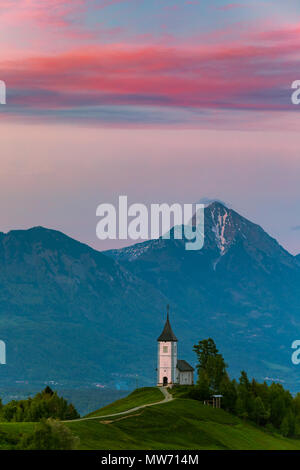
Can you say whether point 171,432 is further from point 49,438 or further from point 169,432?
point 49,438

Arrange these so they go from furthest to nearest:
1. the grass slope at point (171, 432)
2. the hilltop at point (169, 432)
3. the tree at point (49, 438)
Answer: the hilltop at point (169, 432), the grass slope at point (171, 432), the tree at point (49, 438)

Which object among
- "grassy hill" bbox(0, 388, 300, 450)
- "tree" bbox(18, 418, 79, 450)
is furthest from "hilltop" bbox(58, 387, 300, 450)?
"tree" bbox(18, 418, 79, 450)

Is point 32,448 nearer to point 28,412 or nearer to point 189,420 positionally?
point 189,420

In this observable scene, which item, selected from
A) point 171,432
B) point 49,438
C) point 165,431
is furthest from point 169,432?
point 49,438

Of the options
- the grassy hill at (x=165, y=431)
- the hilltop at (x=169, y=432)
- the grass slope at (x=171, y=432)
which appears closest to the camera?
the grassy hill at (x=165, y=431)

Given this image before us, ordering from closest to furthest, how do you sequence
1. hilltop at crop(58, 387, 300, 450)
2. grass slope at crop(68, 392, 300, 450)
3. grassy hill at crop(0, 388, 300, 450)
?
grassy hill at crop(0, 388, 300, 450) → grass slope at crop(68, 392, 300, 450) → hilltop at crop(58, 387, 300, 450)

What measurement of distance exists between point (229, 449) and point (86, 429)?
28.5 meters

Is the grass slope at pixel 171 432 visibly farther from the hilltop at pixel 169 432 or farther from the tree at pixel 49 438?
the tree at pixel 49 438

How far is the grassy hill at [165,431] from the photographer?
144 metres

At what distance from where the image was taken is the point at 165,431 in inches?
6624

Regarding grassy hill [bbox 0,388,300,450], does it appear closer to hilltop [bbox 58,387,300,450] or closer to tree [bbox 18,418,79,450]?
hilltop [bbox 58,387,300,450]

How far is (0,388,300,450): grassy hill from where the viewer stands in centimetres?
14375

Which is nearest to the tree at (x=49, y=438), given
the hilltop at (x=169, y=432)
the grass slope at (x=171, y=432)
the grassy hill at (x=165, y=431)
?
the grassy hill at (x=165, y=431)
